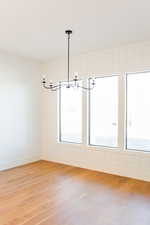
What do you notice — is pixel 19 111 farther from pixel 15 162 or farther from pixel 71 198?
pixel 71 198

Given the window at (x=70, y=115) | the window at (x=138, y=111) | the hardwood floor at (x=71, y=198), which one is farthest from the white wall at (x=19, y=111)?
the window at (x=138, y=111)

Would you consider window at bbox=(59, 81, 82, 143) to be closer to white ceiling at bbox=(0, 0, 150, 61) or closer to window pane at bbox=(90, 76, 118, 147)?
window pane at bbox=(90, 76, 118, 147)

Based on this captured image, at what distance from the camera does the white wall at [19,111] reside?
4809 mm

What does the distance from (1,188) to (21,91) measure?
8.49 ft

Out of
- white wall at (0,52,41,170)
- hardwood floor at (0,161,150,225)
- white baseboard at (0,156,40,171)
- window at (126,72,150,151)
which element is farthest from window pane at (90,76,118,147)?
white baseboard at (0,156,40,171)

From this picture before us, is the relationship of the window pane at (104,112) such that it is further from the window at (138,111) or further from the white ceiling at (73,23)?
the white ceiling at (73,23)

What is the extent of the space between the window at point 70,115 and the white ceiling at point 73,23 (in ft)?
4.29

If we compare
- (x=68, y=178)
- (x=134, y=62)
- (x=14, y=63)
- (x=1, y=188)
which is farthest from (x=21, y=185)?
(x=134, y=62)

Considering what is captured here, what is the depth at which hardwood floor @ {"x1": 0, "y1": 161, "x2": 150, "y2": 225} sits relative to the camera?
2602mm

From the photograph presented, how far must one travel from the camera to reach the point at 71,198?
10.6 feet

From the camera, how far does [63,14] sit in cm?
295

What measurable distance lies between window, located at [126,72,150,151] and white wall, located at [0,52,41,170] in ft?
8.88

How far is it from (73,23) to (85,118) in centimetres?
244

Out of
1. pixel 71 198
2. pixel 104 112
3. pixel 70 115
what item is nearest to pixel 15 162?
pixel 70 115
